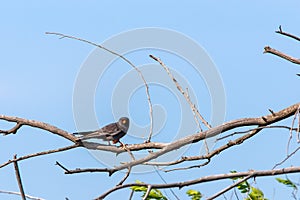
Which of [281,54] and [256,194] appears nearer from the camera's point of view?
[281,54]

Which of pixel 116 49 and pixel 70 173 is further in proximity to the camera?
pixel 116 49

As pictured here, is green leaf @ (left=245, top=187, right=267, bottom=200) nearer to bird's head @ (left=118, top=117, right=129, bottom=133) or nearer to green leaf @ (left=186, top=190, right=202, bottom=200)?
green leaf @ (left=186, top=190, right=202, bottom=200)

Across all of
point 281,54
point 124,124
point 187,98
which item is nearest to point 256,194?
point 124,124

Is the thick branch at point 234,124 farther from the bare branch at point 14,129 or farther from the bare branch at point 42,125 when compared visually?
the bare branch at point 14,129

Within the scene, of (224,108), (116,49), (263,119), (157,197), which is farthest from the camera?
(157,197)

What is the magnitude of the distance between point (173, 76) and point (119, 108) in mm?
711

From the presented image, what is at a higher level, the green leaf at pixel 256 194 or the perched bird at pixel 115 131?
the perched bird at pixel 115 131

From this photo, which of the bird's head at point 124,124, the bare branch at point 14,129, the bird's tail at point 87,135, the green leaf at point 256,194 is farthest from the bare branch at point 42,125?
the green leaf at point 256,194

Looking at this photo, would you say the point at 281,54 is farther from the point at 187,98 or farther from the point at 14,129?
the point at 14,129

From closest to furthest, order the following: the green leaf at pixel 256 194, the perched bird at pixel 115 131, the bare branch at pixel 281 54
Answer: the bare branch at pixel 281 54, the green leaf at pixel 256 194, the perched bird at pixel 115 131

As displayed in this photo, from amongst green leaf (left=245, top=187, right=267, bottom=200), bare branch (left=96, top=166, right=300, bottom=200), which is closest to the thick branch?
bare branch (left=96, top=166, right=300, bottom=200)

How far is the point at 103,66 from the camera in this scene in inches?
223

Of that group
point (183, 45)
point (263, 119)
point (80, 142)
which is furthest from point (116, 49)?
point (263, 119)

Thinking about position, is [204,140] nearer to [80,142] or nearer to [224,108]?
[224,108]
